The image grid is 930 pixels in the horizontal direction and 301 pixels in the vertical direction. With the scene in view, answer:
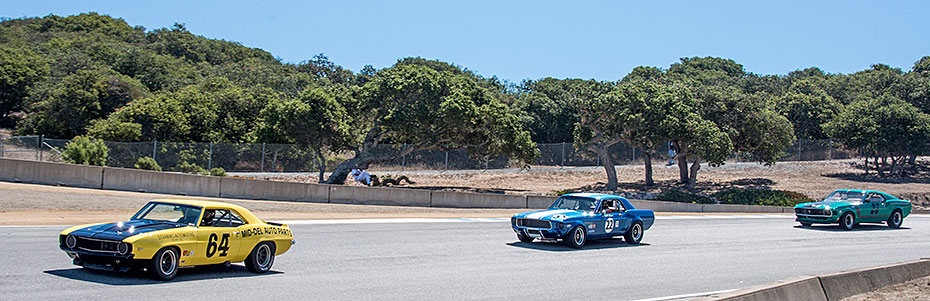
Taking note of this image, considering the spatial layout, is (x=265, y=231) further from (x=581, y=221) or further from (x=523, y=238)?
(x=581, y=221)

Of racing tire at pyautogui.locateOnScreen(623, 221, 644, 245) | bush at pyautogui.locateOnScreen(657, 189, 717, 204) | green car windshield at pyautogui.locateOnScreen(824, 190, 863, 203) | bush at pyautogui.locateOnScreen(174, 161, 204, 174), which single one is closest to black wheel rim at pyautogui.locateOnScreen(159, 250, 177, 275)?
racing tire at pyautogui.locateOnScreen(623, 221, 644, 245)

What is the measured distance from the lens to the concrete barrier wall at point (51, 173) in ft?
97.3

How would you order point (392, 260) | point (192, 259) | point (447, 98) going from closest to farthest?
point (192, 259) → point (392, 260) → point (447, 98)

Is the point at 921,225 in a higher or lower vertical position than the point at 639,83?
lower

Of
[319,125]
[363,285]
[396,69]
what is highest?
[396,69]

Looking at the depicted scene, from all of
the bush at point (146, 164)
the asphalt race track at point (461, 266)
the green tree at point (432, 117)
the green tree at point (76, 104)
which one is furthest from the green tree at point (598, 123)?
the green tree at point (76, 104)

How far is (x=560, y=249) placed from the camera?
1853cm

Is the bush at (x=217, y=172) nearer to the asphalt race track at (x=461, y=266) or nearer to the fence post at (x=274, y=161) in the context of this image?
the fence post at (x=274, y=161)

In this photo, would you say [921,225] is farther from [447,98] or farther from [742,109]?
[447,98]

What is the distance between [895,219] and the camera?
95.5ft

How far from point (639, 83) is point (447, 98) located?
13679 millimetres

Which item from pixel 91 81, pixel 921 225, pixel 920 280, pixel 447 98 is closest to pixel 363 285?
pixel 920 280

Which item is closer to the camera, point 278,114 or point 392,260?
point 392,260

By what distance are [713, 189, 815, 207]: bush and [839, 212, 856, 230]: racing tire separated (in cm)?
1773
